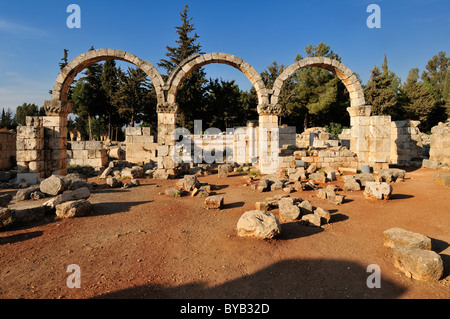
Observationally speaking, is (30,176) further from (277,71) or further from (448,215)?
(277,71)

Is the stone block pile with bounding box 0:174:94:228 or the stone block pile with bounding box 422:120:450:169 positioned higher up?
the stone block pile with bounding box 422:120:450:169

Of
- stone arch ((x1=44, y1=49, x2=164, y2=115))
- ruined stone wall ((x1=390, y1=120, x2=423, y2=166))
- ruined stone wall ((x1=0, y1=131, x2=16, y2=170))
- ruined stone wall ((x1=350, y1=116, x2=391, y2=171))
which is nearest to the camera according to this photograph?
stone arch ((x1=44, y1=49, x2=164, y2=115))

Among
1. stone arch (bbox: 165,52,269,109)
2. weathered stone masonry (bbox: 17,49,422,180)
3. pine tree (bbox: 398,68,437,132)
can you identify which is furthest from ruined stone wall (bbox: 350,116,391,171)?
pine tree (bbox: 398,68,437,132)

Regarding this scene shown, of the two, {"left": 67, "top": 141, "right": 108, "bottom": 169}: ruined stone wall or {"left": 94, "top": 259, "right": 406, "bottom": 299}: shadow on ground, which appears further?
{"left": 67, "top": 141, "right": 108, "bottom": 169}: ruined stone wall

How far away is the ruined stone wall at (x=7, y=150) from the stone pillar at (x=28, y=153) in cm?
592

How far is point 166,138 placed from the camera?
1072 cm

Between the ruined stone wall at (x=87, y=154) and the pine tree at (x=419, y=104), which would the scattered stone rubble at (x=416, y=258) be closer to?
the ruined stone wall at (x=87, y=154)

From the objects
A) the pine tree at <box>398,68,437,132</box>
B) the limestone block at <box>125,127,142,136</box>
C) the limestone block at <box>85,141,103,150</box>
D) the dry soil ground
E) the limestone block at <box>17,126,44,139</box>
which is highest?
the pine tree at <box>398,68,437,132</box>

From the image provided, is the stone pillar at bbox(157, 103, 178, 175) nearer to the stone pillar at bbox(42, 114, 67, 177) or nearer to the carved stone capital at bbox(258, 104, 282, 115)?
the carved stone capital at bbox(258, 104, 282, 115)

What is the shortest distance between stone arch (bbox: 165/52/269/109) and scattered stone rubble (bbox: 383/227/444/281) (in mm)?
8462

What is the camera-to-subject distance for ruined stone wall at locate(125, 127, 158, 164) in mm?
14961

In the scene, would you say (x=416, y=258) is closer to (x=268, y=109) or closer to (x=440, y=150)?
(x=268, y=109)

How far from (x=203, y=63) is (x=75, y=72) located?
19.5 feet

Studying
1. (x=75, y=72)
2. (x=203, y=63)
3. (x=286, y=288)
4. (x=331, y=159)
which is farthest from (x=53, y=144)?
(x=331, y=159)
